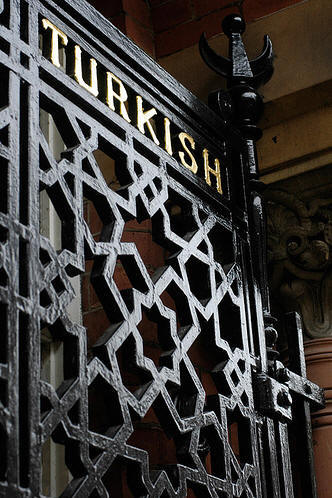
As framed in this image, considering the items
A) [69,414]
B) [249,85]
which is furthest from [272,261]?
[69,414]

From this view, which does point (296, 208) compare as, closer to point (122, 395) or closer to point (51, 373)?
point (51, 373)

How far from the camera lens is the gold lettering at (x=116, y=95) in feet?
6.89

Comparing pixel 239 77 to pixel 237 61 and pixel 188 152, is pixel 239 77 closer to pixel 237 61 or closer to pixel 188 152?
pixel 237 61

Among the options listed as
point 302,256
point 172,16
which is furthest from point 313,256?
point 172,16

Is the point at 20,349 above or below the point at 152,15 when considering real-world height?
below

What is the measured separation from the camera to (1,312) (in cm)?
161

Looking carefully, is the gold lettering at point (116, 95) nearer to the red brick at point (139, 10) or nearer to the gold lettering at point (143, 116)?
the gold lettering at point (143, 116)

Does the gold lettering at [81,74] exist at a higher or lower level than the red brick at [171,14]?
lower

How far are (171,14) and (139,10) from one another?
102 mm

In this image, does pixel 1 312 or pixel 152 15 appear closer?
pixel 1 312

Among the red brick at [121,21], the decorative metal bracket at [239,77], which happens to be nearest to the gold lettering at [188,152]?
the decorative metal bracket at [239,77]

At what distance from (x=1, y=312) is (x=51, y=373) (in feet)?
3.33

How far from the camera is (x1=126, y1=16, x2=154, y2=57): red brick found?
301 cm

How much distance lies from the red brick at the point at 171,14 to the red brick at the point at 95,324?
879 millimetres
